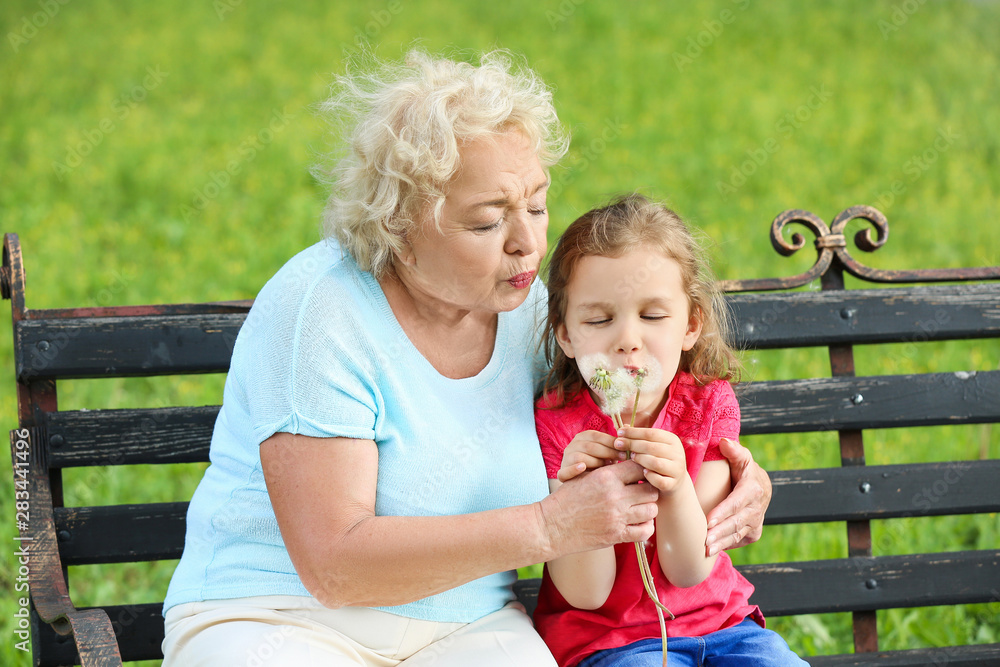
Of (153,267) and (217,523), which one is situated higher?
(153,267)

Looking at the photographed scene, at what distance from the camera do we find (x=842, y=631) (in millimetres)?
3604

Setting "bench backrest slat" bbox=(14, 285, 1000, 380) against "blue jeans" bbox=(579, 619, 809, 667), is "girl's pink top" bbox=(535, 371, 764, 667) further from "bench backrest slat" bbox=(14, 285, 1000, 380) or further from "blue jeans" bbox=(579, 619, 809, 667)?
"bench backrest slat" bbox=(14, 285, 1000, 380)

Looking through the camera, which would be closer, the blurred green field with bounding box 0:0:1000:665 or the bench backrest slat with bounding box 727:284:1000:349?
the bench backrest slat with bounding box 727:284:1000:349

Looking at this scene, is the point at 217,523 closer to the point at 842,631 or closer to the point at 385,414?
the point at 385,414

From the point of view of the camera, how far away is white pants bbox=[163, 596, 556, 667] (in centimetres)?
187

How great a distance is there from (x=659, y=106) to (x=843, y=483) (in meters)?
5.43

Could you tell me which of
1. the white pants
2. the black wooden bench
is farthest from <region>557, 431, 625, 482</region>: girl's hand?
the black wooden bench

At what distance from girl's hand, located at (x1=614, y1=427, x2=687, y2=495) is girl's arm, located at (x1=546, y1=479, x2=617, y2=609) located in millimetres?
265

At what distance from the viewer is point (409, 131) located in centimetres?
196

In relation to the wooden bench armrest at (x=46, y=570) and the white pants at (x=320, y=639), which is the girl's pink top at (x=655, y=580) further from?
the wooden bench armrest at (x=46, y=570)

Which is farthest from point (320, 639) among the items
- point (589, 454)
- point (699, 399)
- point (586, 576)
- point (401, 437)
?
point (699, 399)

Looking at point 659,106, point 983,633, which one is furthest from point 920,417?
point 659,106

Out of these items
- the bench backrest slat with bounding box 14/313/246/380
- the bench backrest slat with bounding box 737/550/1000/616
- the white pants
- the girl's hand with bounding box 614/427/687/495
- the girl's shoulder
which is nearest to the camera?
the girl's hand with bounding box 614/427/687/495

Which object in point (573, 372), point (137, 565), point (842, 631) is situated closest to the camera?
point (573, 372)
